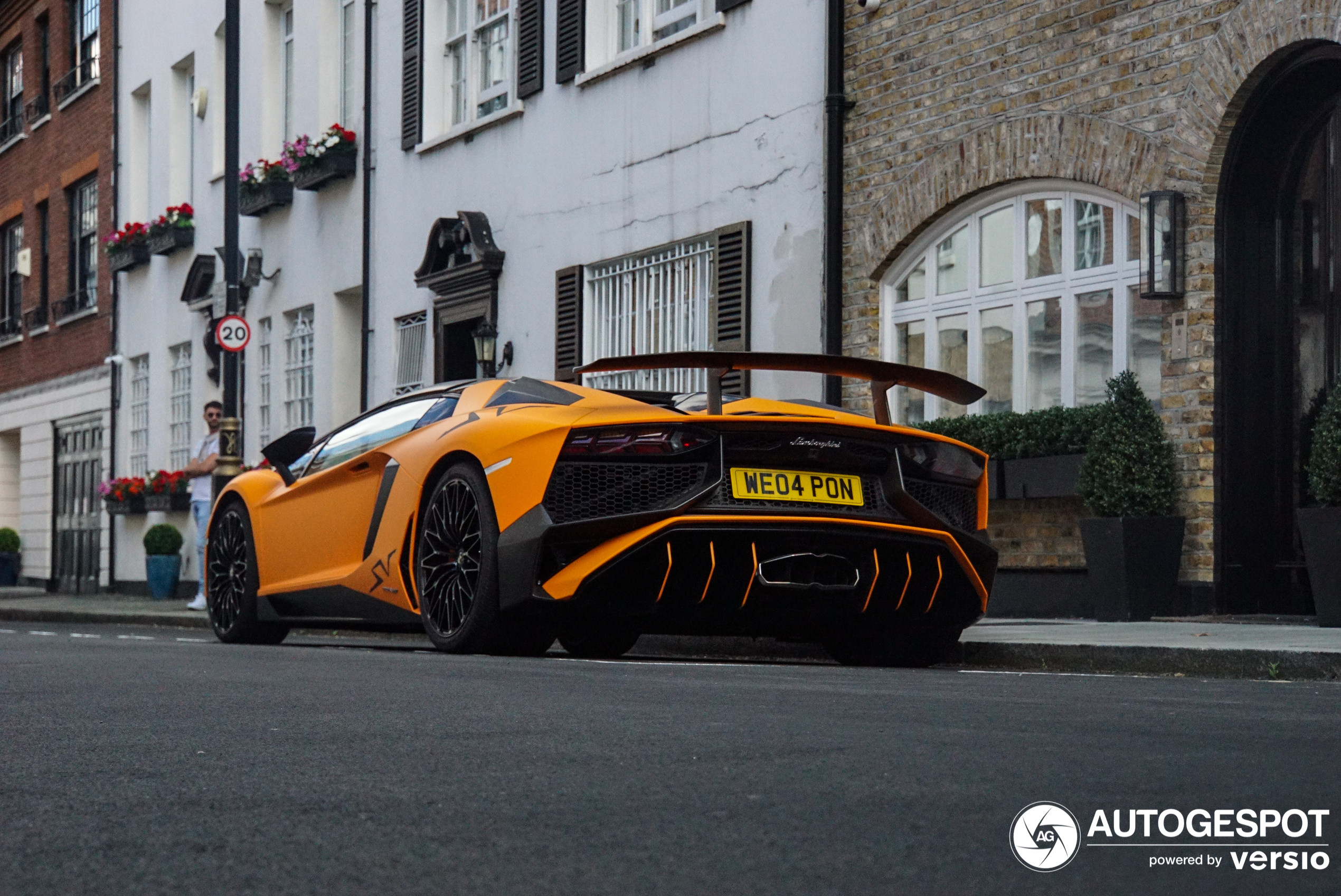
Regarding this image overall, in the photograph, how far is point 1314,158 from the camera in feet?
36.3

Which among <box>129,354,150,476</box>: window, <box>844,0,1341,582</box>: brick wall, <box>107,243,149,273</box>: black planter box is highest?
<box>107,243,149,273</box>: black planter box

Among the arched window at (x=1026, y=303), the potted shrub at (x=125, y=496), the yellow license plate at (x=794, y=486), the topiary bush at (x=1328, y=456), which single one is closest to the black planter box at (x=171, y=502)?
the potted shrub at (x=125, y=496)

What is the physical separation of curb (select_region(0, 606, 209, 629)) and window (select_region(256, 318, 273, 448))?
3.39m

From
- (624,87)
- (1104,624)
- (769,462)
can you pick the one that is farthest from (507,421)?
(624,87)

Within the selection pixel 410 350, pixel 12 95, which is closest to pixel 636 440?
pixel 410 350

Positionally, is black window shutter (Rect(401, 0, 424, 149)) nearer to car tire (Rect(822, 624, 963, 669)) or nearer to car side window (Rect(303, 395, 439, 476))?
car side window (Rect(303, 395, 439, 476))

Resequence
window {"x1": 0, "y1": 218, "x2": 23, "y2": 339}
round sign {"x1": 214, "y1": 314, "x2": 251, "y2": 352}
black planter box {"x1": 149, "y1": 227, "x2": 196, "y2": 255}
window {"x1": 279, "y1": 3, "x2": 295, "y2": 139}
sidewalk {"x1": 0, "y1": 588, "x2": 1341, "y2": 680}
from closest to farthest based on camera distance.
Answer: sidewalk {"x1": 0, "y1": 588, "x2": 1341, "y2": 680}, round sign {"x1": 214, "y1": 314, "x2": 251, "y2": 352}, window {"x1": 279, "y1": 3, "x2": 295, "y2": 139}, black planter box {"x1": 149, "y1": 227, "x2": 196, "y2": 255}, window {"x1": 0, "y1": 218, "x2": 23, "y2": 339}

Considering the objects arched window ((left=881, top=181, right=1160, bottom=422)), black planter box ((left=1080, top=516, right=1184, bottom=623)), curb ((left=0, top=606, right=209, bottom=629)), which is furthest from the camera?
curb ((left=0, top=606, right=209, bottom=629))

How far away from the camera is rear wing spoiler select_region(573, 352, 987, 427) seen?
7.49 meters

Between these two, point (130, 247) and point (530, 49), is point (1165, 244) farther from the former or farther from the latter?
point (130, 247)

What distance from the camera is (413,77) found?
778 inches

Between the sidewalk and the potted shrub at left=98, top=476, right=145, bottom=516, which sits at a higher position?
the potted shrub at left=98, top=476, right=145, bottom=516

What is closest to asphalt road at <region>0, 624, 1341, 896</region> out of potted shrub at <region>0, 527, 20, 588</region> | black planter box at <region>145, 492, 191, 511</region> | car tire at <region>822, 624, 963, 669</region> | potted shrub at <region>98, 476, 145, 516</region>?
car tire at <region>822, 624, 963, 669</region>

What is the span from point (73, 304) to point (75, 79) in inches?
127
